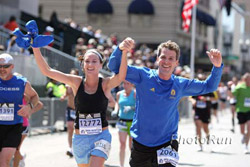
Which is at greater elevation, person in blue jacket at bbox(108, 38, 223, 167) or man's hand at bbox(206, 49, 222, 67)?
man's hand at bbox(206, 49, 222, 67)

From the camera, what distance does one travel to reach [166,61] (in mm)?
5895

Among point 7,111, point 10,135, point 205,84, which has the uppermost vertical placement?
point 205,84

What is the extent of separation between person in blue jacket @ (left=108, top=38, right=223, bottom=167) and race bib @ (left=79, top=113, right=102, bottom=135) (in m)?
0.54

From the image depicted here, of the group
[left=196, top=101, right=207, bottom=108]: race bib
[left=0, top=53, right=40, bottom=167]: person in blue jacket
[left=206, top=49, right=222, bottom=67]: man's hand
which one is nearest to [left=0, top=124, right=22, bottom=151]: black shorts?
[left=0, top=53, right=40, bottom=167]: person in blue jacket

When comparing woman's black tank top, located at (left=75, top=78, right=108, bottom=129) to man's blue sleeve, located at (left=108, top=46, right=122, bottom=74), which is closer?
man's blue sleeve, located at (left=108, top=46, right=122, bottom=74)

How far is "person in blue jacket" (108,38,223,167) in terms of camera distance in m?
5.89

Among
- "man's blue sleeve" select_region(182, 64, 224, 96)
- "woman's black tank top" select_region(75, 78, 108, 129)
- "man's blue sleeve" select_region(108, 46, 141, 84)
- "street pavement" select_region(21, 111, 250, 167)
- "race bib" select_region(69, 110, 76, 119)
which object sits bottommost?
"street pavement" select_region(21, 111, 250, 167)

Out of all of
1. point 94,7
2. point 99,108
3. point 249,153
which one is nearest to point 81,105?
point 99,108

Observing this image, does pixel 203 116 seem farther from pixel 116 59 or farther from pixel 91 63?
pixel 116 59

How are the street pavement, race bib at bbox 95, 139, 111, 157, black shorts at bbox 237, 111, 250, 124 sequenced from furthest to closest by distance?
black shorts at bbox 237, 111, 250, 124, the street pavement, race bib at bbox 95, 139, 111, 157

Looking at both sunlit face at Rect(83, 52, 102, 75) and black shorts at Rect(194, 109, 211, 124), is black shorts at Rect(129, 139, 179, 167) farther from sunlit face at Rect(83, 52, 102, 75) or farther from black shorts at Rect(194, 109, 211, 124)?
black shorts at Rect(194, 109, 211, 124)

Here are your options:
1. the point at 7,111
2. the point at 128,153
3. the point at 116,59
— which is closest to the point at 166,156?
the point at 116,59

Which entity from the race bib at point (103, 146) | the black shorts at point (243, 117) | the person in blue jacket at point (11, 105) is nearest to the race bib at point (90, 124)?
the race bib at point (103, 146)

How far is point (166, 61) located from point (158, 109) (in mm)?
544
